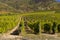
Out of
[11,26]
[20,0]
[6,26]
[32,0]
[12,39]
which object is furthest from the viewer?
[20,0]

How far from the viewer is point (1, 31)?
27.9 m

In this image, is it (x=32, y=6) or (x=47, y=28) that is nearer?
(x=47, y=28)

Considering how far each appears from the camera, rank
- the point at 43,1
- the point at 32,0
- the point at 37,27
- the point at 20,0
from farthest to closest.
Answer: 1. the point at 20,0
2. the point at 32,0
3. the point at 43,1
4. the point at 37,27

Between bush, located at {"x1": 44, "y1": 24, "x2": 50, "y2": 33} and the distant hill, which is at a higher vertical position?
the distant hill

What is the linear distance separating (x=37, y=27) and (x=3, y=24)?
20.8 ft

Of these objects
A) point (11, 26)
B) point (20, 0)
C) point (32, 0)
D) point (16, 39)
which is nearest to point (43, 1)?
point (32, 0)

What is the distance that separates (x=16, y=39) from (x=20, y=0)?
6491 inches

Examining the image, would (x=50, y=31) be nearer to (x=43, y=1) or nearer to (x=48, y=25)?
(x=48, y=25)

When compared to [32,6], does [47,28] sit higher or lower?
lower

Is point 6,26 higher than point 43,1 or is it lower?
lower

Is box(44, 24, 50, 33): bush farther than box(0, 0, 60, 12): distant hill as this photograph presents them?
No

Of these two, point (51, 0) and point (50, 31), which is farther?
point (51, 0)

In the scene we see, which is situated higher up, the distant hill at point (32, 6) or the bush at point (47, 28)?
the distant hill at point (32, 6)

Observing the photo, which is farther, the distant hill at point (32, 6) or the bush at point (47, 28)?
the distant hill at point (32, 6)
